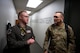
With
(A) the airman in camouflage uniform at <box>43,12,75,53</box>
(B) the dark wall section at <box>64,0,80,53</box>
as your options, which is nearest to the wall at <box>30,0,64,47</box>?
(B) the dark wall section at <box>64,0,80,53</box>

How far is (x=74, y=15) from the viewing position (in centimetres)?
292

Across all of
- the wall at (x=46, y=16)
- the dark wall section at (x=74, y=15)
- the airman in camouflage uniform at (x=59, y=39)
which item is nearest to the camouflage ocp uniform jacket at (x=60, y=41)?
the airman in camouflage uniform at (x=59, y=39)

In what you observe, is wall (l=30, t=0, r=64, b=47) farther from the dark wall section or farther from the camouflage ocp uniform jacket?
the camouflage ocp uniform jacket

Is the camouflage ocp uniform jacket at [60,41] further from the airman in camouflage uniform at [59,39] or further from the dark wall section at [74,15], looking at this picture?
the dark wall section at [74,15]

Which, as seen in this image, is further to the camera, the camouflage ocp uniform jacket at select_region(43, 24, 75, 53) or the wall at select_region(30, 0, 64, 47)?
the wall at select_region(30, 0, 64, 47)

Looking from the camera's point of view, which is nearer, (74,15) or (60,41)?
(60,41)

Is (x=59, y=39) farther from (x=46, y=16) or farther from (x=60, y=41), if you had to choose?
(x=46, y=16)

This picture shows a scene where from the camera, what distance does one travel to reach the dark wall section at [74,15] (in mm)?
2764

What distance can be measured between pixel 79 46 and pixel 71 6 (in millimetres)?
1116

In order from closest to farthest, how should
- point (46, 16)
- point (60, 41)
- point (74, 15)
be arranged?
point (60, 41), point (74, 15), point (46, 16)

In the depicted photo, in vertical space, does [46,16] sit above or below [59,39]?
above

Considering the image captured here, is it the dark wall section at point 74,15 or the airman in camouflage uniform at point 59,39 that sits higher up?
the dark wall section at point 74,15

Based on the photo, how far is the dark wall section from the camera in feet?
9.07

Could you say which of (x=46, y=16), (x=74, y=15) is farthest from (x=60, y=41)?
(x=46, y=16)
